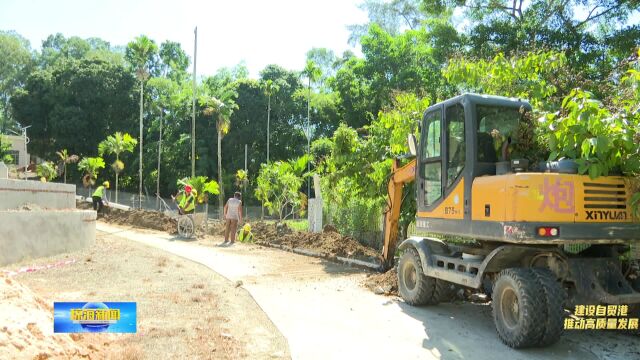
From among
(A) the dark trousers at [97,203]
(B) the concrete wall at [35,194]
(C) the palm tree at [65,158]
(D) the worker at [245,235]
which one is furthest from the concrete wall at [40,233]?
(C) the palm tree at [65,158]

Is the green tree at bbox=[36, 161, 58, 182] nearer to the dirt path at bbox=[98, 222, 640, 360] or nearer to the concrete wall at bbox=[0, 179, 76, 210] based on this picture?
the concrete wall at bbox=[0, 179, 76, 210]

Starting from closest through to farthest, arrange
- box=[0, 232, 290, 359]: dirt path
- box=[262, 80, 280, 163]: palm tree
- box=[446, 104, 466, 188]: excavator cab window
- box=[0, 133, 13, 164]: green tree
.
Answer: box=[0, 232, 290, 359]: dirt path < box=[446, 104, 466, 188]: excavator cab window < box=[262, 80, 280, 163]: palm tree < box=[0, 133, 13, 164]: green tree

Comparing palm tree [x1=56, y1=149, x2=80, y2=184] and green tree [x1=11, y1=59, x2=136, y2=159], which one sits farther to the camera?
green tree [x1=11, y1=59, x2=136, y2=159]

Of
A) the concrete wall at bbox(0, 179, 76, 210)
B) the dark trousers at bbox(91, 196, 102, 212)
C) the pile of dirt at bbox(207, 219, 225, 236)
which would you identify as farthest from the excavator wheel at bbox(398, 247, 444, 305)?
the dark trousers at bbox(91, 196, 102, 212)

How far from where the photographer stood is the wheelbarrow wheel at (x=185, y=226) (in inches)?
741

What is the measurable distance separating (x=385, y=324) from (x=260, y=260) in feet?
21.6

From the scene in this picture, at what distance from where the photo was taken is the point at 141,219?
77.1ft

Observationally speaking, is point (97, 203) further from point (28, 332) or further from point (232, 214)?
point (28, 332)

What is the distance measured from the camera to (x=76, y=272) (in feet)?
34.8

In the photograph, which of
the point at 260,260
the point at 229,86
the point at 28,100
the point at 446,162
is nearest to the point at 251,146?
A: the point at 229,86

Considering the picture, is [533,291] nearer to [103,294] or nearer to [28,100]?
[103,294]

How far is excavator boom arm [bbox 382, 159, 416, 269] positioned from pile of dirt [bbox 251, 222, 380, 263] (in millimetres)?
1780

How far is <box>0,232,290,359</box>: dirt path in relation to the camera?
5.77 metres

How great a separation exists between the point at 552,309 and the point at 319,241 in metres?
10.5
